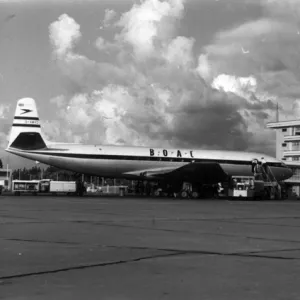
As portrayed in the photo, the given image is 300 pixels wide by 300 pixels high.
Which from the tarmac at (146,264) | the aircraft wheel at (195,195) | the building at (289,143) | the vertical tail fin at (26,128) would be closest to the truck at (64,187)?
the vertical tail fin at (26,128)

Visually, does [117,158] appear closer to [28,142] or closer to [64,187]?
[28,142]

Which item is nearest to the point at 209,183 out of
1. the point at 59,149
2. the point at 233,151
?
the point at 233,151

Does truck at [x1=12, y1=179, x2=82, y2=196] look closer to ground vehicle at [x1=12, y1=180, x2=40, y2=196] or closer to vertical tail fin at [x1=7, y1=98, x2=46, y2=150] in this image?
ground vehicle at [x1=12, y1=180, x2=40, y2=196]

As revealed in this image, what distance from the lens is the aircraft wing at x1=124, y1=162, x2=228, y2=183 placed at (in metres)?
50.2

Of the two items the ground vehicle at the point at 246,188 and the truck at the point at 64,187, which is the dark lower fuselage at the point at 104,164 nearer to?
the ground vehicle at the point at 246,188

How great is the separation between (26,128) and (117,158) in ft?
32.7

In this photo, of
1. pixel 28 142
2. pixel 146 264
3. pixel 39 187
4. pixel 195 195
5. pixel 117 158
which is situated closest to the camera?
pixel 146 264

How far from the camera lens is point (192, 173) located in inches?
2036

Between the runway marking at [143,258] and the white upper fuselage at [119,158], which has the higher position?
the white upper fuselage at [119,158]

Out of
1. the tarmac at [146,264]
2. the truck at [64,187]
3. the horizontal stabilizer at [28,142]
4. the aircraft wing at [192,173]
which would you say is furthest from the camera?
the truck at [64,187]

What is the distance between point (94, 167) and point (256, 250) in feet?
134

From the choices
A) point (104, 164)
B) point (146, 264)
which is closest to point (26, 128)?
point (104, 164)

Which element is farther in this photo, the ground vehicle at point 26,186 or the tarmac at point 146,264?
the ground vehicle at point 26,186

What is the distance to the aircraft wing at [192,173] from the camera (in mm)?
50188
